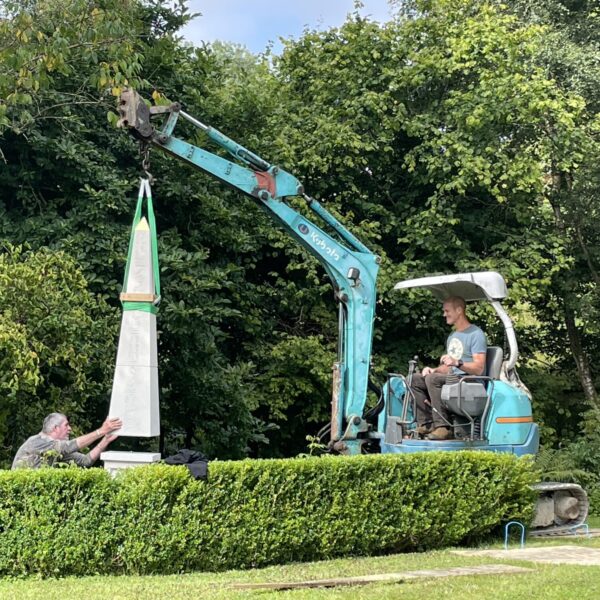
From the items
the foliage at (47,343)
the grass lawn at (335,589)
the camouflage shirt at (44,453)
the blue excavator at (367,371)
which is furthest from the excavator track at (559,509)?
the foliage at (47,343)

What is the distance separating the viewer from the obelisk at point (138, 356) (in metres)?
8.05

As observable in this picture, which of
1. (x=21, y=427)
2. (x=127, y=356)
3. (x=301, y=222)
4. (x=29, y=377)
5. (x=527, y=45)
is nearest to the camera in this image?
(x=127, y=356)

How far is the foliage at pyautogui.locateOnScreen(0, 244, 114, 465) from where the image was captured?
9578 mm

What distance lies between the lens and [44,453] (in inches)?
300

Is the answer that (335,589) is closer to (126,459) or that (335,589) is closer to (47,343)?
(126,459)

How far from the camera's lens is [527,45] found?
49.3 ft

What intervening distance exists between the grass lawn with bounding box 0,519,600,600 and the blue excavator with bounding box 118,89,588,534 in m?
2.27

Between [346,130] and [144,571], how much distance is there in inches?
411

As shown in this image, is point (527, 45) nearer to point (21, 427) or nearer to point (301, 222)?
point (301, 222)

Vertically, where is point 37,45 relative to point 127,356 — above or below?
above

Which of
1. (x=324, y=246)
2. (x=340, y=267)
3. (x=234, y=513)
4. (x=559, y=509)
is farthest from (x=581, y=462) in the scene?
(x=234, y=513)

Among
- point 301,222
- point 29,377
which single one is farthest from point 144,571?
point 301,222

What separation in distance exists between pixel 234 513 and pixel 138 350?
1.98 m

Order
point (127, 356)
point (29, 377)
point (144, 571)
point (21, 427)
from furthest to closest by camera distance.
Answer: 1. point (21, 427)
2. point (29, 377)
3. point (127, 356)
4. point (144, 571)
